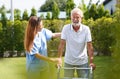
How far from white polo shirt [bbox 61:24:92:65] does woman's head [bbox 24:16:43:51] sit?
45cm

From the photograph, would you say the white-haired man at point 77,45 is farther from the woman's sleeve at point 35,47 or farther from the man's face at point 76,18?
the woman's sleeve at point 35,47

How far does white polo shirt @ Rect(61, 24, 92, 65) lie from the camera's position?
3.48 m

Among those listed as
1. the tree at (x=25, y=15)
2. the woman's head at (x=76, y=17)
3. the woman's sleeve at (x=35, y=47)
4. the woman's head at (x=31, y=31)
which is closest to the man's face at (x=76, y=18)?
the woman's head at (x=76, y=17)

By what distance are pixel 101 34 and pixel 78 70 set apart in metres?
12.7

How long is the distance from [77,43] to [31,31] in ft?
2.29

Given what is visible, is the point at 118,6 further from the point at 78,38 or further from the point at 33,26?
the point at 33,26

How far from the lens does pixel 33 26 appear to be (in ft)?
10.0

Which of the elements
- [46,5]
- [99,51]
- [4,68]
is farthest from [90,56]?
[46,5]

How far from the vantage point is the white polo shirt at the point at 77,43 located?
11.4 ft

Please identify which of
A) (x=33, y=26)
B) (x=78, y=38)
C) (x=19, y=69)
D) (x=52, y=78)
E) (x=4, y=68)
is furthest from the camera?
(x=78, y=38)

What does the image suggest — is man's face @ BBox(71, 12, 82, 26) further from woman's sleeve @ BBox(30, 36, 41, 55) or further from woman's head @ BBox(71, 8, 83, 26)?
woman's sleeve @ BBox(30, 36, 41, 55)

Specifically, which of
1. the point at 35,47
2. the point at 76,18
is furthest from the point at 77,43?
the point at 35,47

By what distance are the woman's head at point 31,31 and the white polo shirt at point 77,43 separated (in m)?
0.45

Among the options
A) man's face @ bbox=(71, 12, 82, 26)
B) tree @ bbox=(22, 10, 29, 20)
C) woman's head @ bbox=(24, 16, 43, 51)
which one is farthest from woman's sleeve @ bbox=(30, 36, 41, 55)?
tree @ bbox=(22, 10, 29, 20)
